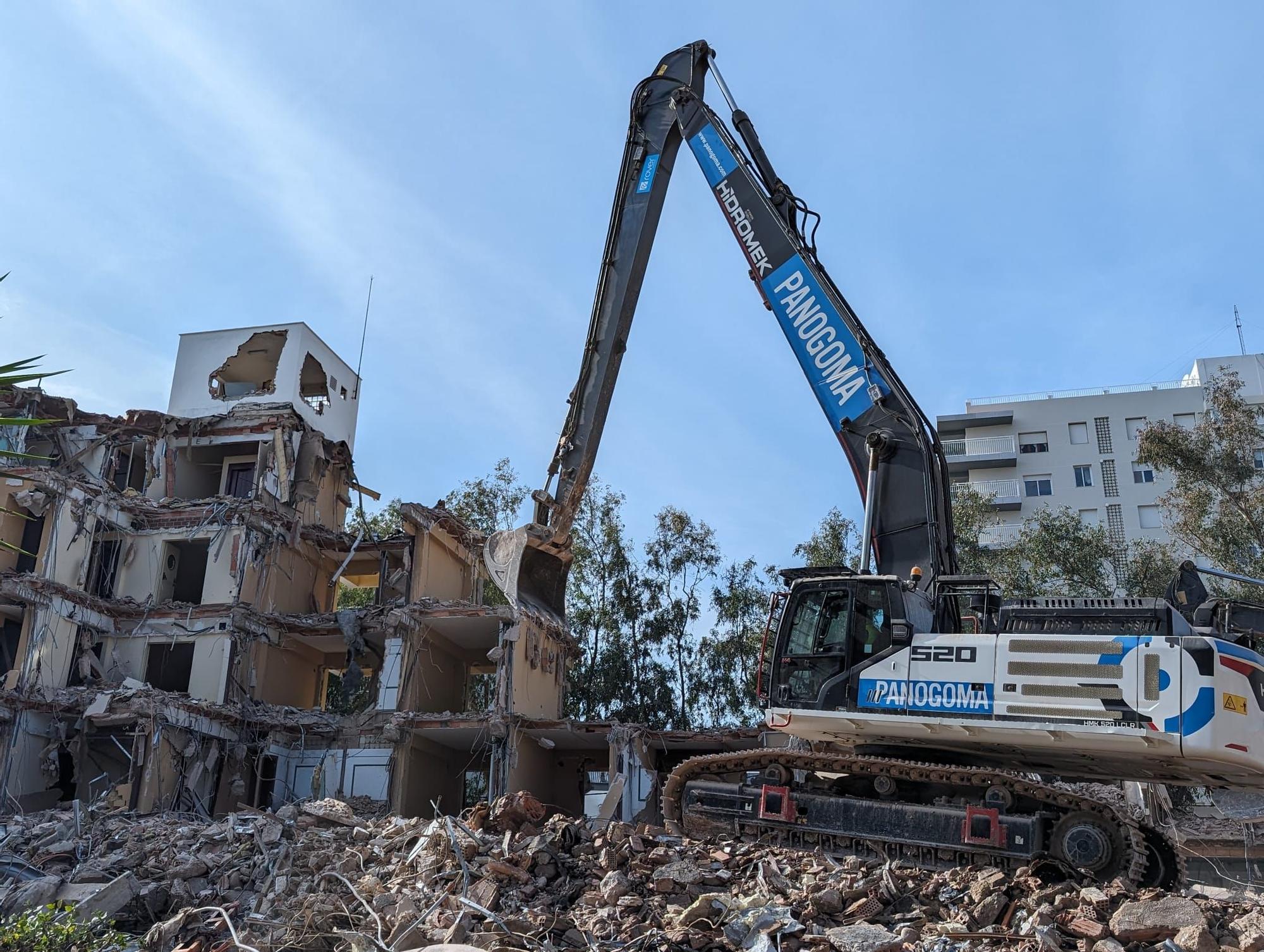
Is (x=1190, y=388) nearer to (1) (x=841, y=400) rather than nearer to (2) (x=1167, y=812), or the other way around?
(2) (x=1167, y=812)

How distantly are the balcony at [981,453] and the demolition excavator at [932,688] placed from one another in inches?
2102

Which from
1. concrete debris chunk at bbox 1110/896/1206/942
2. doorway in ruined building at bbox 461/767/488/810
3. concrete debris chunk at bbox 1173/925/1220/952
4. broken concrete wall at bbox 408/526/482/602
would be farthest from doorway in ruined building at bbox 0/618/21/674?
concrete debris chunk at bbox 1173/925/1220/952

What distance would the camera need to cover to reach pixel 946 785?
44.5ft

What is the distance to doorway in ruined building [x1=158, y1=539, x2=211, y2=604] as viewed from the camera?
109 ft

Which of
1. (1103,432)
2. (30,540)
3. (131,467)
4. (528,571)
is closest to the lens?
(528,571)

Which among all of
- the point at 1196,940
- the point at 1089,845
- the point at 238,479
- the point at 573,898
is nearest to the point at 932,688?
the point at 1089,845

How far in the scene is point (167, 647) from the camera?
105 ft

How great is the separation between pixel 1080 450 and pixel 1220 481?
98.2ft

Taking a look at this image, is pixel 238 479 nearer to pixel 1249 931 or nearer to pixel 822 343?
pixel 822 343

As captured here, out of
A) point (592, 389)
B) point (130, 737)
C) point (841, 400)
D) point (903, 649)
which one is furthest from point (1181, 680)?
point (130, 737)

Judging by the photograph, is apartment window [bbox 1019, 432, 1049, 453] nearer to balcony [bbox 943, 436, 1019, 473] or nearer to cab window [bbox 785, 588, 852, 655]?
Result: balcony [bbox 943, 436, 1019, 473]

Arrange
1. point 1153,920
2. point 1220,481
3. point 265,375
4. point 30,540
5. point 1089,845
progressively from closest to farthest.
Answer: point 1153,920 < point 1089,845 < point 30,540 < point 1220,481 < point 265,375

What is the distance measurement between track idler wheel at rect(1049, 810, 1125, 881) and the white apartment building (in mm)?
49830

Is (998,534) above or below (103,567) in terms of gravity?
above
